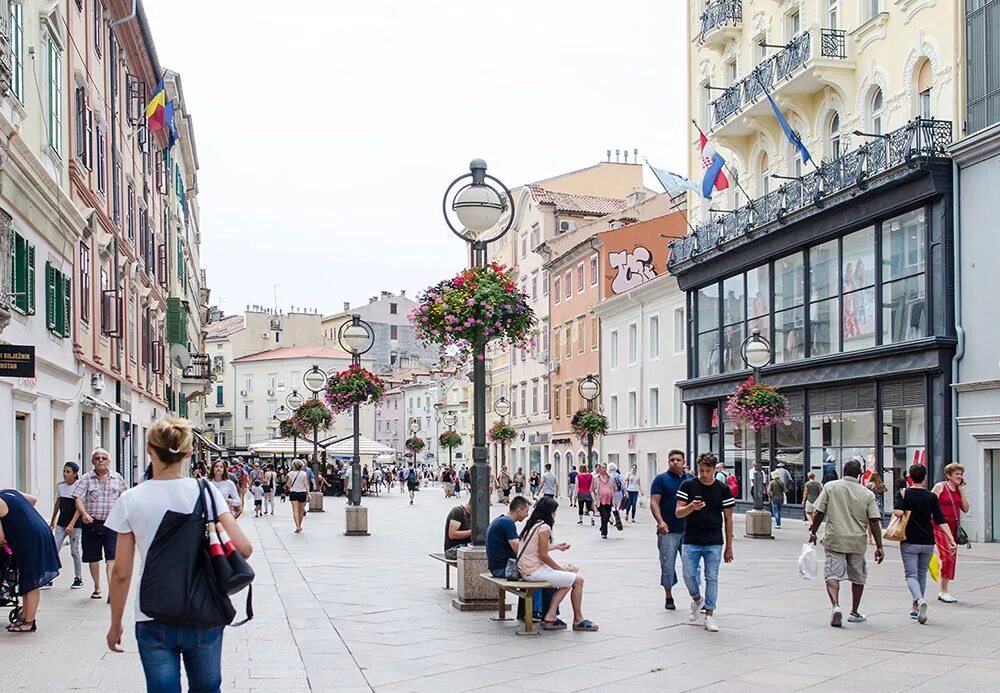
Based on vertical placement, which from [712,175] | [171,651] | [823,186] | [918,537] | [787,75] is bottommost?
[918,537]

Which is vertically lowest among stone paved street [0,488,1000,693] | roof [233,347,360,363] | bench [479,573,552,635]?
stone paved street [0,488,1000,693]

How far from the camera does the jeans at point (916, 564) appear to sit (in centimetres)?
1265

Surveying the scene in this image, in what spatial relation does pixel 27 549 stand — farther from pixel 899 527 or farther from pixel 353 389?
pixel 353 389

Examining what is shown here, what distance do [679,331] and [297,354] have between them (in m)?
74.6

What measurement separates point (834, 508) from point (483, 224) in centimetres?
474

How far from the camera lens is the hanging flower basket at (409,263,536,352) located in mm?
13914

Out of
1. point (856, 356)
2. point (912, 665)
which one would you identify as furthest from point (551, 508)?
point (856, 356)

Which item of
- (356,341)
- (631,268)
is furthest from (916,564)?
(631,268)

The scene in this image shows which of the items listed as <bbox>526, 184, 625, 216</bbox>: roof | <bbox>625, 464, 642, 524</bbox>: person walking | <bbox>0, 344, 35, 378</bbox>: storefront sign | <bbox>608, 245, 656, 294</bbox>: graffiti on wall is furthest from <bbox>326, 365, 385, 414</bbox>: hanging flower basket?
<bbox>526, 184, 625, 216</bbox>: roof

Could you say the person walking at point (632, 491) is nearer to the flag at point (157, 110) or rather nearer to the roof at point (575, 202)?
the flag at point (157, 110)

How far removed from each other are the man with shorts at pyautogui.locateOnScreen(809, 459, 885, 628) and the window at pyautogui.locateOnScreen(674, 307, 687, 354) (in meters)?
31.6

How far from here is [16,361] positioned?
48.6 feet

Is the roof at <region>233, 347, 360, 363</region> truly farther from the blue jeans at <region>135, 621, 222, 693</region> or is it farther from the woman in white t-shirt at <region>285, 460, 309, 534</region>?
the blue jeans at <region>135, 621, 222, 693</region>

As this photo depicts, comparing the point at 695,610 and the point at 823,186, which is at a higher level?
the point at 823,186
